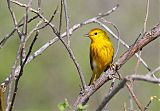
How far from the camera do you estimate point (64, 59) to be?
43.2 feet

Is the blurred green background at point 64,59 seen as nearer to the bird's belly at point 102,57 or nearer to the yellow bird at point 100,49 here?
the yellow bird at point 100,49

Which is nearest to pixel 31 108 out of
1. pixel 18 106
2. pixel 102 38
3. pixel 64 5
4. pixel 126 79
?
pixel 18 106

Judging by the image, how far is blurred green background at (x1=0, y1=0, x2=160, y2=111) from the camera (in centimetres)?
1145

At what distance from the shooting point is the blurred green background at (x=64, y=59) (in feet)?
37.6

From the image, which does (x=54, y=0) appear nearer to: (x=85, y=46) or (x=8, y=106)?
(x=85, y=46)

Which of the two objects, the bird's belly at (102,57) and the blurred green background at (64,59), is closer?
the bird's belly at (102,57)

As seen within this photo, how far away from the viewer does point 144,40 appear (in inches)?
88.1

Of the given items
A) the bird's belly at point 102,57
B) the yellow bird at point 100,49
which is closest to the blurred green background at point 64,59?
the yellow bird at point 100,49

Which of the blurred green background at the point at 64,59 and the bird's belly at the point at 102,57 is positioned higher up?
the blurred green background at the point at 64,59

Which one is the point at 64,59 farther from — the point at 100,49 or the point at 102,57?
the point at 102,57

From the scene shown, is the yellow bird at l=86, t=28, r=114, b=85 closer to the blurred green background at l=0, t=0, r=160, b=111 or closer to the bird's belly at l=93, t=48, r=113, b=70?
the bird's belly at l=93, t=48, r=113, b=70

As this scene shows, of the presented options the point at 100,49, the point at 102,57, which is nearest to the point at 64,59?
the point at 100,49

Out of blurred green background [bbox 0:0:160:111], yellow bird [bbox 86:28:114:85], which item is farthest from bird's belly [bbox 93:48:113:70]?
blurred green background [bbox 0:0:160:111]

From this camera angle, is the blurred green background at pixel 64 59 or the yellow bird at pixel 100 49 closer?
the yellow bird at pixel 100 49
